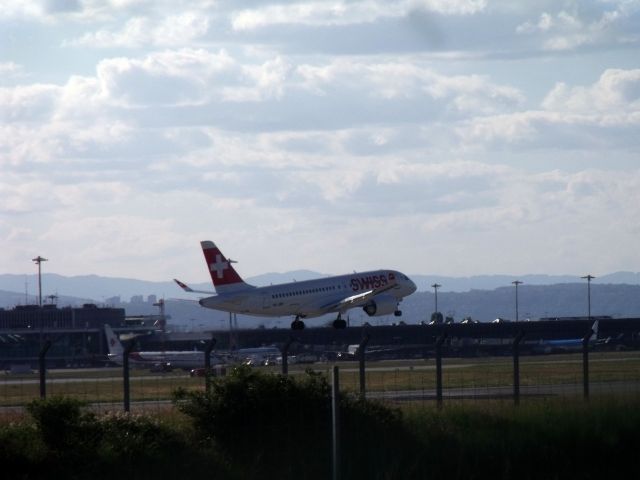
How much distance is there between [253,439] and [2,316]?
416ft

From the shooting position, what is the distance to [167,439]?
19.1 m

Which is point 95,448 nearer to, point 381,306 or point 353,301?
point 381,306

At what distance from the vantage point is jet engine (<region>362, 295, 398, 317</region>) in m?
75.4

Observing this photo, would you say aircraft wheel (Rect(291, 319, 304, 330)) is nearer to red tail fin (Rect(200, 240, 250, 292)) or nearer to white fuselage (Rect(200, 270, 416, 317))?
white fuselage (Rect(200, 270, 416, 317))

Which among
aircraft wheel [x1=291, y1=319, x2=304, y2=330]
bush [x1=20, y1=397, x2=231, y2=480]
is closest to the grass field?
bush [x1=20, y1=397, x2=231, y2=480]

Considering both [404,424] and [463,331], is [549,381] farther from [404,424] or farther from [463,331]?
[463,331]

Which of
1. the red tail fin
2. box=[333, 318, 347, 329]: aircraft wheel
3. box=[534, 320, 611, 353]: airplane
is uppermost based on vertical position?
the red tail fin

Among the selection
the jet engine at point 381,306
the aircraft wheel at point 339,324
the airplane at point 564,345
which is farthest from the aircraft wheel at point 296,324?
the airplane at point 564,345

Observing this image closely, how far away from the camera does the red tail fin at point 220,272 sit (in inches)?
2968

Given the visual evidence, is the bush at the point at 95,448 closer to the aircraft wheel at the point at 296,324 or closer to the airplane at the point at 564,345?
the airplane at the point at 564,345

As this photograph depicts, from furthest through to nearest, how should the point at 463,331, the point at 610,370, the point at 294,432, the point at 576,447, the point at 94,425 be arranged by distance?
the point at 463,331, the point at 610,370, the point at 576,447, the point at 294,432, the point at 94,425

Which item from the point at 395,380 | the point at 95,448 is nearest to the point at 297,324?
the point at 395,380

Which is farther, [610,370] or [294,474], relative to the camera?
[610,370]

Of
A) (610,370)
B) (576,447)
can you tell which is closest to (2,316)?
(610,370)
